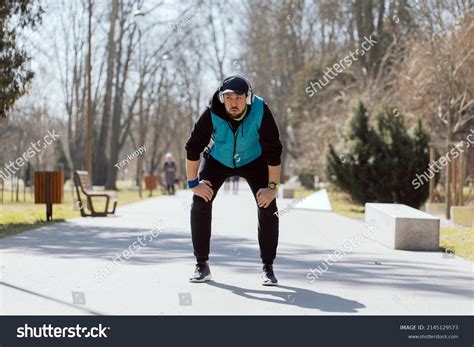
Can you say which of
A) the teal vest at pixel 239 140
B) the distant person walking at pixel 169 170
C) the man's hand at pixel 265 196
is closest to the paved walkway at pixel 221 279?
the man's hand at pixel 265 196

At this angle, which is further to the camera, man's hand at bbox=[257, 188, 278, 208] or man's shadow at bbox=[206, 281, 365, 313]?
man's hand at bbox=[257, 188, 278, 208]

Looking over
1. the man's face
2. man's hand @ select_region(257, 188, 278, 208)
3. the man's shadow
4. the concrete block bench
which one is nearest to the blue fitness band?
man's hand @ select_region(257, 188, 278, 208)

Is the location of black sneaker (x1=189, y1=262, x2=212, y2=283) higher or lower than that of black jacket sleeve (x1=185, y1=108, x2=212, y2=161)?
lower

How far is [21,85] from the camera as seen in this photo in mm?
16141

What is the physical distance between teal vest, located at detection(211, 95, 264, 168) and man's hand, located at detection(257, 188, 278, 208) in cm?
30

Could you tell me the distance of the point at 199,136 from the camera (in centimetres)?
731

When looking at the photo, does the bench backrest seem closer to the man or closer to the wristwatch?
the man

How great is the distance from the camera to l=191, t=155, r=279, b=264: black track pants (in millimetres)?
7391

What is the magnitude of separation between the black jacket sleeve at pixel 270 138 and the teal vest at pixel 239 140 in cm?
5

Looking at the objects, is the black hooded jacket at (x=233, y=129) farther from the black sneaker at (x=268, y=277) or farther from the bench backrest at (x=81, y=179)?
the bench backrest at (x=81, y=179)

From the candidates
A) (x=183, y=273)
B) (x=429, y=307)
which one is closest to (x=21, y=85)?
(x=183, y=273)

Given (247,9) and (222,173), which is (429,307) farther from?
(247,9)

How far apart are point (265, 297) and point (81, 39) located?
132 ft

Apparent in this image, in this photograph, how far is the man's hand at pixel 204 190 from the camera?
24.1ft
